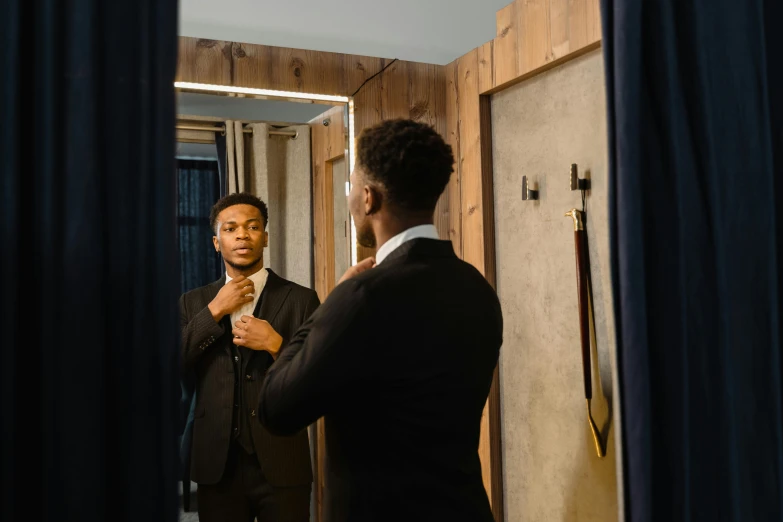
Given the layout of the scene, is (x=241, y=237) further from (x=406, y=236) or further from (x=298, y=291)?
(x=406, y=236)

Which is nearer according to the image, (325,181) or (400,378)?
(400,378)

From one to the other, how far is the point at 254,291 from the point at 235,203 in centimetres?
29

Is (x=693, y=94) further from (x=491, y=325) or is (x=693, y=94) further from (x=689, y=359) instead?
(x=491, y=325)

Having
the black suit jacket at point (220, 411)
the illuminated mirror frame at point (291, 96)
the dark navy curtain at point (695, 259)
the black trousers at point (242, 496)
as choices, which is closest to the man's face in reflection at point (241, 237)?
the black suit jacket at point (220, 411)

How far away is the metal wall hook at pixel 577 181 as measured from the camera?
1.89m

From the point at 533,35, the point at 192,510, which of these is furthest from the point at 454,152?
the point at 192,510

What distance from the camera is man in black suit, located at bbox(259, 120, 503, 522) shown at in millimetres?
1062

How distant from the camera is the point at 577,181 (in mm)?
1902

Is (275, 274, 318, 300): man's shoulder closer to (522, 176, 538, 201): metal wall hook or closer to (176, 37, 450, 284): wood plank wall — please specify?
(176, 37, 450, 284): wood plank wall

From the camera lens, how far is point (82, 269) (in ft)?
2.98

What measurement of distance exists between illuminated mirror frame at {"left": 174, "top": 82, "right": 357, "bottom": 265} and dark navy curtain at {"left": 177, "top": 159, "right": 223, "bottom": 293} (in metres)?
0.22

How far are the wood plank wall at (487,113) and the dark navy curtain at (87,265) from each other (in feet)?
4.30

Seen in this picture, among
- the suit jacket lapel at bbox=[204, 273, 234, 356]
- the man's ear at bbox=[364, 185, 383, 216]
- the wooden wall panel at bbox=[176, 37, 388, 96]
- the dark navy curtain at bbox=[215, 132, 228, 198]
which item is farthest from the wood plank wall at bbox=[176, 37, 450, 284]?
the man's ear at bbox=[364, 185, 383, 216]

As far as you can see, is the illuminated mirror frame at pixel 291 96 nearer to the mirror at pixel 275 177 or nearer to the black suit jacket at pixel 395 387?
the mirror at pixel 275 177
